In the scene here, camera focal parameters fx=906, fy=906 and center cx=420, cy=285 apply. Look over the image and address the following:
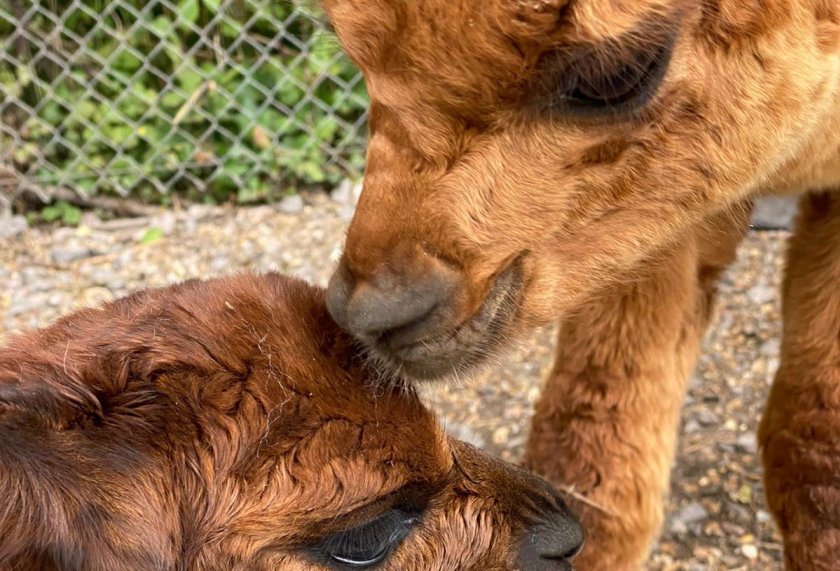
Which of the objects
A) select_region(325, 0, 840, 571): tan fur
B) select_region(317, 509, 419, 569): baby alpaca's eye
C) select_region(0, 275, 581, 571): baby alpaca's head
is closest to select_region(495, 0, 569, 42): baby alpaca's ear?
select_region(325, 0, 840, 571): tan fur

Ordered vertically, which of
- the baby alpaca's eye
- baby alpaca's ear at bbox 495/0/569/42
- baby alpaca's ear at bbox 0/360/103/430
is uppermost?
baby alpaca's ear at bbox 495/0/569/42

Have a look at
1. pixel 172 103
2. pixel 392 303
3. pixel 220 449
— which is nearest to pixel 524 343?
pixel 392 303

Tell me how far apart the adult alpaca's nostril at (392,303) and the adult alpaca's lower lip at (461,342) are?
36 mm

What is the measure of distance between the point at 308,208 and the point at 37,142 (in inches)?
66.0

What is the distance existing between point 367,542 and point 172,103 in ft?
13.9

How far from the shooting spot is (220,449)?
5.61 ft

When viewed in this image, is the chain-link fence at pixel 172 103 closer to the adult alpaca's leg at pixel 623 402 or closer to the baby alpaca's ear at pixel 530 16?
the adult alpaca's leg at pixel 623 402

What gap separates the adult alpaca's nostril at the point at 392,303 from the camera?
1781mm

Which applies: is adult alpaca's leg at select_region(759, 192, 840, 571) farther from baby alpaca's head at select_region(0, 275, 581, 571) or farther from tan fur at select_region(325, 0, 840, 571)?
baby alpaca's head at select_region(0, 275, 581, 571)

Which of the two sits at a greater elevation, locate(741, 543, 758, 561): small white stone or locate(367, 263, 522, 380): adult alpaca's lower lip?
locate(367, 263, 522, 380): adult alpaca's lower lip

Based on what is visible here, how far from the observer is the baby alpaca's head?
1543mm

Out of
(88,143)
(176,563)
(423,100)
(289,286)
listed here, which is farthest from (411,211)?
(88,143)

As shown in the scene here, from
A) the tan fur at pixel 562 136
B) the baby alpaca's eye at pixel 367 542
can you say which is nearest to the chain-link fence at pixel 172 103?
the tan fur at pixel 562 136

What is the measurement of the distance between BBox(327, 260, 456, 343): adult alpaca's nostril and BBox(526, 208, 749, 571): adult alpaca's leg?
0.95 metres
